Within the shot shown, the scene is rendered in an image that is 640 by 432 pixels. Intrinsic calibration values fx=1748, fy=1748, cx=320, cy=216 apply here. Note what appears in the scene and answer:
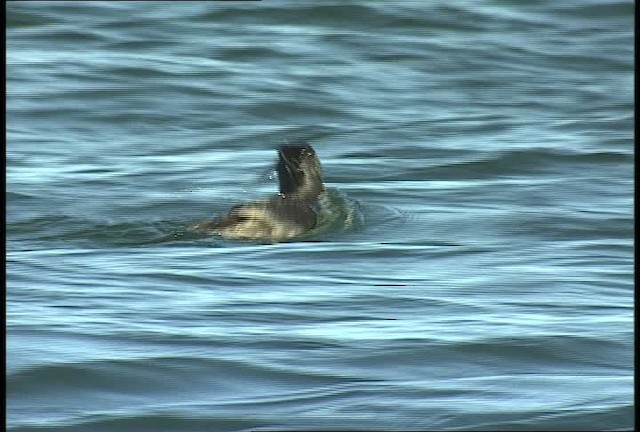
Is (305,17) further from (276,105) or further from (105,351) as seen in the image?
(105,351)

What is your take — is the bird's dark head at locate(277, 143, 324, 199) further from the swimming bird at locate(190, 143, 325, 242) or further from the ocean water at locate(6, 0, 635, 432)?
the ocean water at locate(6, 0, 635, 432)

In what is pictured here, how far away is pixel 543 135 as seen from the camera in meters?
16.4

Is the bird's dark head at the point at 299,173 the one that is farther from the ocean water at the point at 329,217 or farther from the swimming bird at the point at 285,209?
the ocean water at the point at 329,217

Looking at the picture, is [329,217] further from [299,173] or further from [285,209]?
[285,209]

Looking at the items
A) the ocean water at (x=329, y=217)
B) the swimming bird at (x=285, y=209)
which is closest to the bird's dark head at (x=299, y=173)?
the swimming bird at (x=285, y=209)

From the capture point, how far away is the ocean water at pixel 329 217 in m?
6.45

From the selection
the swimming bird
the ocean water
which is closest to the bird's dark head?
the swimming bird

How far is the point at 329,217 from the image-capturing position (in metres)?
11.4

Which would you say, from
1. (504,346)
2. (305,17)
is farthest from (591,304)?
(305,17)

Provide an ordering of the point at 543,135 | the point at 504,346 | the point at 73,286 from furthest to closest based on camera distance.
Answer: the point at 543,135 → the point at 73,286 → the point at 504,346

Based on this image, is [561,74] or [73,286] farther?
[561,74]

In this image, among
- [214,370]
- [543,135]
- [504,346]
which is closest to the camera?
[214,370]

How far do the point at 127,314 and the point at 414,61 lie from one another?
13608 millimetres

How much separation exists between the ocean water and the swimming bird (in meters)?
0.13
